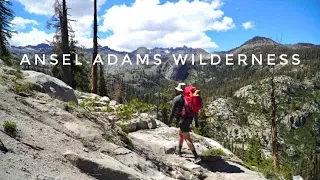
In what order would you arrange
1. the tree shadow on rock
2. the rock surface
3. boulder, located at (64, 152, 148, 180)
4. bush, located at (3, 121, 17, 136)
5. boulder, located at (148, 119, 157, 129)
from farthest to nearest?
boulder, located at (148, 119, 157, 129), the tree shadow on rock, boulder, located at (64, 152, 148, 180), bush, located at (3, 121, 17, 136), the rock surface

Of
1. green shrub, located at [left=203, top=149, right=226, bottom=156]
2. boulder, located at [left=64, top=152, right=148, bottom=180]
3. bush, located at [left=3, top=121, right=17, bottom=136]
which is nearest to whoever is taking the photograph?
bush, located at [left=3, top=121, right=17, bottom=136]

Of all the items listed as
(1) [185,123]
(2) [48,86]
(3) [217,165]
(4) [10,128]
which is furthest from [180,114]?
(4) [10,128]

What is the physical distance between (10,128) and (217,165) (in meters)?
7.81

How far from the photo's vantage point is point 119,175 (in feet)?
27.6

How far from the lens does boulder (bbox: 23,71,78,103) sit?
1315 centimetres

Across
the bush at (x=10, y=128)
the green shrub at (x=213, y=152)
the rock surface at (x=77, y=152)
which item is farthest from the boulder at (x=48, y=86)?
the green shrub at (x=213, y=152)

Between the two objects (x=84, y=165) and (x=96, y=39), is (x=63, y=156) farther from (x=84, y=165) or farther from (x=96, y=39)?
(x=96, y=39)

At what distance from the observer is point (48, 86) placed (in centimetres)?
1393

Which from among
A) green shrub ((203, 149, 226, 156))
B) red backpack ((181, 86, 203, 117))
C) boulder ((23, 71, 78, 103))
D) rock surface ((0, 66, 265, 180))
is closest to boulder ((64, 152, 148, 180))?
rock surface ((0, 66, 265, 180))

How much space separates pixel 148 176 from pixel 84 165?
2.13 metres

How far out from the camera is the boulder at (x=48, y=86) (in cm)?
1315

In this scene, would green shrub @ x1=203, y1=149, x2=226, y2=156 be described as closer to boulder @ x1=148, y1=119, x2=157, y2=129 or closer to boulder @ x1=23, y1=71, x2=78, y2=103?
boulder @ x1=148, y1=119, x2=157, y2=129

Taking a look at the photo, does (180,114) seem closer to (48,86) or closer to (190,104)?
(190,104)

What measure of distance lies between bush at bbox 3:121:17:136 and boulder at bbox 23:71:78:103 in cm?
465
